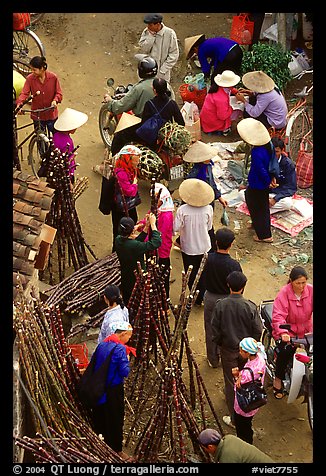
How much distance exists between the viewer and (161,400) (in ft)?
24.6

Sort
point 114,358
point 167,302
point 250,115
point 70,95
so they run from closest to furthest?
point 114,358, point 167,302, point 250,115, point 70,95

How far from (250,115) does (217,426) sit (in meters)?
4.29

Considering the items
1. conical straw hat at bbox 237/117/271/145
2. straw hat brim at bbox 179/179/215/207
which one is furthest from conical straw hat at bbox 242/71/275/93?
straw hat brim at bbox 179/179/215/207

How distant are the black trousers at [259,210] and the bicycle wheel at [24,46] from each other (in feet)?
11.9

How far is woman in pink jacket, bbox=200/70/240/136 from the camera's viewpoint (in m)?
11.8

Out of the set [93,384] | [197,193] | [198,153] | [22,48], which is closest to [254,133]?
[198,153]

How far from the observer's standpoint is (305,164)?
1148 centimetres

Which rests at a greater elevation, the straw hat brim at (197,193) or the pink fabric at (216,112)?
the pink fabric at (216,112)

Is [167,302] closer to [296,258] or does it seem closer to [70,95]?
[296,258]

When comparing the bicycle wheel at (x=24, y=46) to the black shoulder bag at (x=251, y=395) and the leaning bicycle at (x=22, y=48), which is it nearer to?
the leaning bicycle at (x=22, y=48)

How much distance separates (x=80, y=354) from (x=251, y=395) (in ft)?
5.85

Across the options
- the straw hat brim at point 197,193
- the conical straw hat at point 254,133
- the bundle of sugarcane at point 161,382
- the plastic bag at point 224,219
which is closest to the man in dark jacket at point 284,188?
the plastic bag at point 224,219

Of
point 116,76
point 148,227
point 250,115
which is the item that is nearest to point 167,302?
point 148,227

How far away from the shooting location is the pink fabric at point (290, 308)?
8.49 meters
